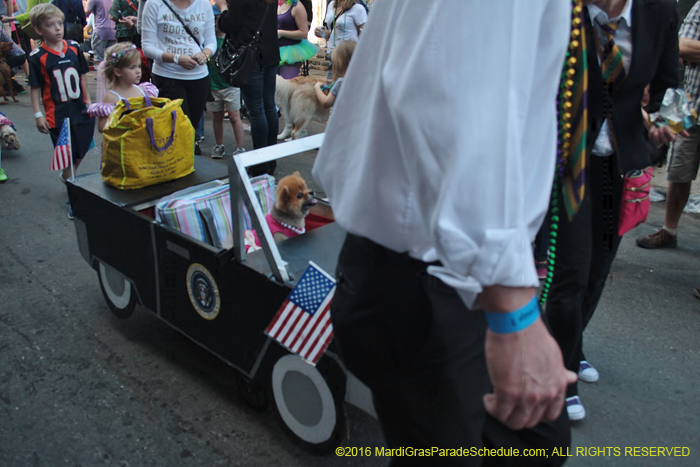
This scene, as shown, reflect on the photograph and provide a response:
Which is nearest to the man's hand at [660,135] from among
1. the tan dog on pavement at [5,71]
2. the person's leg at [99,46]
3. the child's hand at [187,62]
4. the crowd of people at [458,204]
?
the crowd of people at [458,204]

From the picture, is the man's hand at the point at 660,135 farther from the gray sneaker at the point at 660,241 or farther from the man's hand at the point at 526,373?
the gray sneaker at the point at 660,241

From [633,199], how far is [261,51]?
3.90 metres

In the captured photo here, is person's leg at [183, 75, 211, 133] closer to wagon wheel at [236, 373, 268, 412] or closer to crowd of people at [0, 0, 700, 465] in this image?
wagon wheel at [236, 373, 268, 412]

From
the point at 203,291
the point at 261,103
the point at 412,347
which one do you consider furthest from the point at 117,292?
the point at 261,103

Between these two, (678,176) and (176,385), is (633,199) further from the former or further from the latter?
(678,176)

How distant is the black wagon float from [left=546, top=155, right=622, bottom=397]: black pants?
2.74ft

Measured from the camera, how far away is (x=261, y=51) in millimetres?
5352

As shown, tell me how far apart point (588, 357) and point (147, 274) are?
7.42 ft

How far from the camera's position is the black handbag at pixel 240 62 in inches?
207

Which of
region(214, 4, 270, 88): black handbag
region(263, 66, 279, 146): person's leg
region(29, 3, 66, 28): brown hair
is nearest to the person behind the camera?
region(29, 3, 66, 28): brown hair

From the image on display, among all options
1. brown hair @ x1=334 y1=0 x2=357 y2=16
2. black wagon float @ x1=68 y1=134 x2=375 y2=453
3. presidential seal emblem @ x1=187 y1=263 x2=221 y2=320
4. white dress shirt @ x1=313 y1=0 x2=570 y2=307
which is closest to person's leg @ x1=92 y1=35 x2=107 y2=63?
brown hair @ x1=334 y1=0 x2=357 y2=16

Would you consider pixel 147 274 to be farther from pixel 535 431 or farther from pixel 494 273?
pixel 494 273

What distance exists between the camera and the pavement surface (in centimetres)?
237

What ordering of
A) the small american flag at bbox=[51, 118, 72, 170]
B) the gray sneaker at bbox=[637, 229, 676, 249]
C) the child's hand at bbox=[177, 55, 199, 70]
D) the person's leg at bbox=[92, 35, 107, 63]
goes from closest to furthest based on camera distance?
the small american flag at bbox=[51, 118, 72, 170]
the gray sneaker at bbox=[637, 229, 676, 249]
the child's hand at bbox=[177, 55, 199, 70]
the person's leg at bbox=[92, 35, 107, 63]
